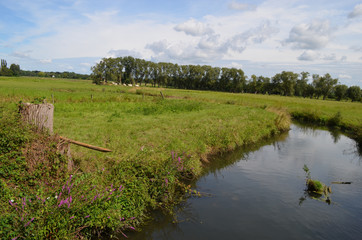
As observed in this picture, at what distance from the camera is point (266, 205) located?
26.4 ft

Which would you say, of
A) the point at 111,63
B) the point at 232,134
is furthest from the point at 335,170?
the point at 111,63

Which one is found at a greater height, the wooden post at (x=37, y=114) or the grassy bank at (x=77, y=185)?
the wooden post at (x=37, y=114)

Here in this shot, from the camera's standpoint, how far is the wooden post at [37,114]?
20.3ft

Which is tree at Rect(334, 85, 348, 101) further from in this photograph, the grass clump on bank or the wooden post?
the wooden post

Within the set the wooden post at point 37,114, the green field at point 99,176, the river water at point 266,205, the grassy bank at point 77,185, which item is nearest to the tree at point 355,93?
the river water at point 266,205

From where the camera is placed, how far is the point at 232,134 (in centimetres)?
1523

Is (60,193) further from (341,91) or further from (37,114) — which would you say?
(341,91)

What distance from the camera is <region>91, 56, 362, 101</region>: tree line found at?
3275 inches

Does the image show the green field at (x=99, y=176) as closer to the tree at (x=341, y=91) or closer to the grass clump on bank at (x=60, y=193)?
the grass clump on bank at (x=60, y=193)

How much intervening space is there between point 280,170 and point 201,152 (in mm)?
4031

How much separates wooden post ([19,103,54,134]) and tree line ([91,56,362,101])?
88822 millimetres

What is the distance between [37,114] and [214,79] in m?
100

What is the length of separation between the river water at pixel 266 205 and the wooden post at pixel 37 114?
378 centimetres

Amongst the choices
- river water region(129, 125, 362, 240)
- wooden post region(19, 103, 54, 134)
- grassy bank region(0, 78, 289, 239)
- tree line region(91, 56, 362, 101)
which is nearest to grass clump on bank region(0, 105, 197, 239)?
grassy bank region(0, 78, 289, 239)
